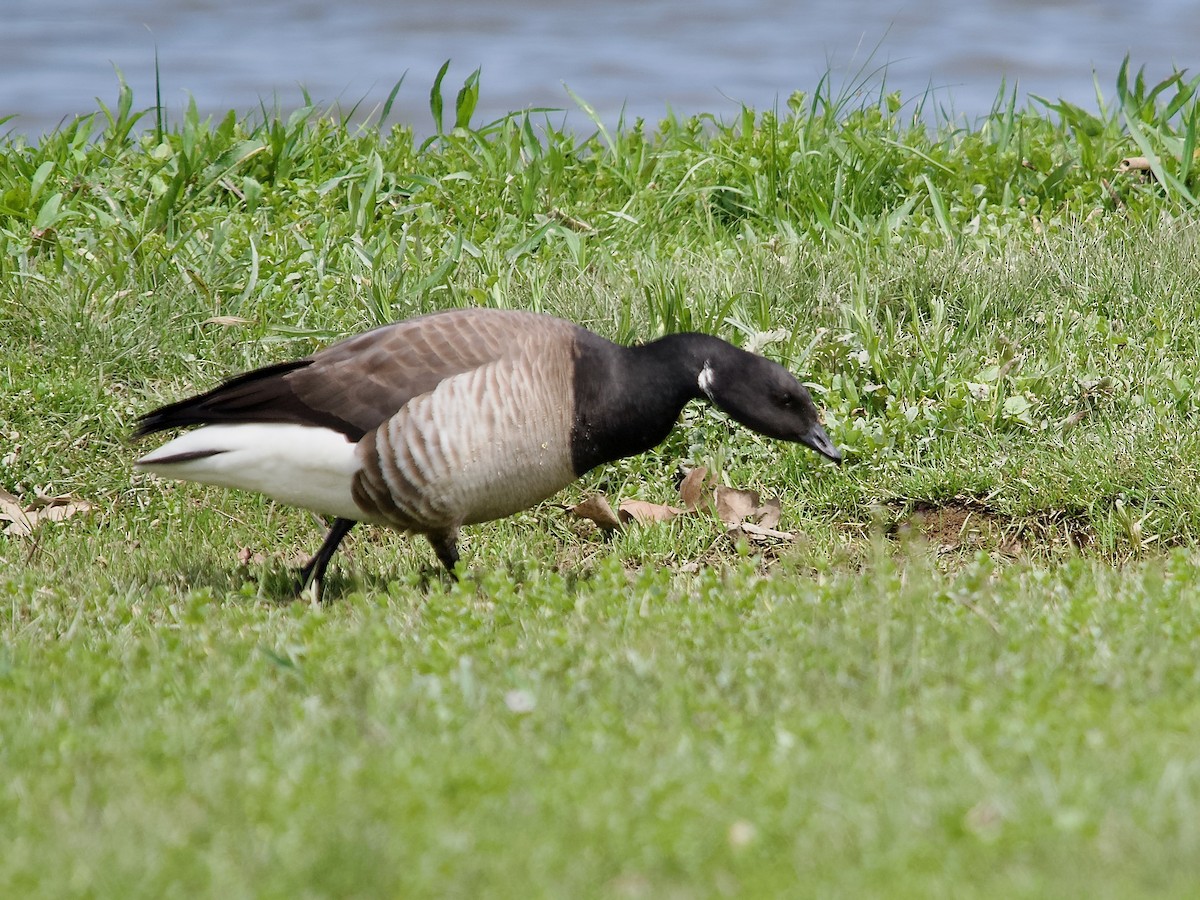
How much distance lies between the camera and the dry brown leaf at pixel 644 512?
608 centimetres

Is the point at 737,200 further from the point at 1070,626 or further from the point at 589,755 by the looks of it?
the point at 589,755

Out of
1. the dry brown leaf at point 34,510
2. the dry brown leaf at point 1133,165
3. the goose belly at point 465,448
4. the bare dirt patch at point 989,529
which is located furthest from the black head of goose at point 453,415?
the dry brown leaf at point 1133,165

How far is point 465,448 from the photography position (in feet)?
16.7

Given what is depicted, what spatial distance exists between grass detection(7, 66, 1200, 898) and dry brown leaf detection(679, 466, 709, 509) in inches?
3.7

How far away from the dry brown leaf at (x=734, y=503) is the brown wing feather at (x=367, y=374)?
110cm

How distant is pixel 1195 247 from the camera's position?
23.4 feet

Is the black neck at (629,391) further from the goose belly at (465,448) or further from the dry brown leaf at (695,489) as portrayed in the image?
the dry brown leaf at (695,489)

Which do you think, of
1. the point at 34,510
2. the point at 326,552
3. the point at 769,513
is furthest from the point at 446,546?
the point at 34,510

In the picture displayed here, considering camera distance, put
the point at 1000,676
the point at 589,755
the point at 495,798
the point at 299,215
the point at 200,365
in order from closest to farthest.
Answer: the point at 495,798
the point at 589,755
the point at 1000,676
the point at 200,365
the point at 299,215

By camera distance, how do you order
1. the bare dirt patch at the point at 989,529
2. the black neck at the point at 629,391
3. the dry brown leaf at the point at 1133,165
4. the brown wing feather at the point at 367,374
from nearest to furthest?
the brown wing feather at the point at 367,374
the black neck at the point at 629,391
the bare dirt patch at the point at 989,529
the dry brown leaf at the point at 1133,165

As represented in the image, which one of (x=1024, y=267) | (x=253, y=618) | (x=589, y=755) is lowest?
(x=253, y=618)

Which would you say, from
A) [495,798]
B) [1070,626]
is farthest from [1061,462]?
[495,798]

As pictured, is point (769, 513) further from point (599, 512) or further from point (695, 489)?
point (599, 512)

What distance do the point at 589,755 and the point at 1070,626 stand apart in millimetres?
1537
